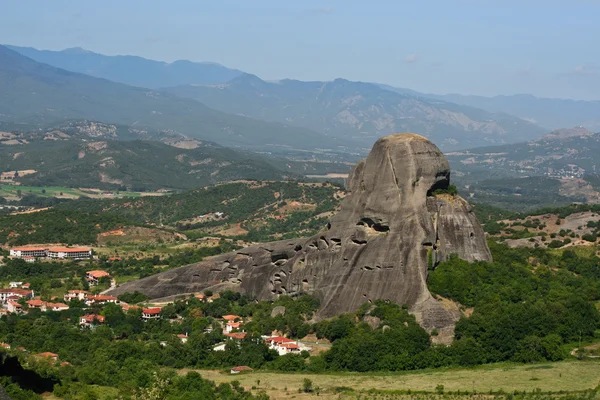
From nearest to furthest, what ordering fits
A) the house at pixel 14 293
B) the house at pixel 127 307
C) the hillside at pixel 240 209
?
the house at pixel 127 307
the house at pixel 14 293
the hillside at pixel 240 209

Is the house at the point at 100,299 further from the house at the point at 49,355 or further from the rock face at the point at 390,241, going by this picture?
the house at the point at 49,355

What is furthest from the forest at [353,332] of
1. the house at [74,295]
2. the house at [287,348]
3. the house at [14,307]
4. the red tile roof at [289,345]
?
the house at [74,295]

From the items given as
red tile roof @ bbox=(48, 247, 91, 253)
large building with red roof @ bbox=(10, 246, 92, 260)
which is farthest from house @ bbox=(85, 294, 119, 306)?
red tile roof @ bbox=(48, 247, 91, 253)

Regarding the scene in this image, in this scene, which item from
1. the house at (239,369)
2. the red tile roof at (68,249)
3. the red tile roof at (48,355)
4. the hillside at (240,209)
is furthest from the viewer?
the hillside at (240,209)

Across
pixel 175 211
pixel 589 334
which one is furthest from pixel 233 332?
pixel 175 211

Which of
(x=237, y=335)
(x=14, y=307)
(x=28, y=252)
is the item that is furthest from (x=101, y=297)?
(x=28, y=252)

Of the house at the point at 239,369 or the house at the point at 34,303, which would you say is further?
the house at the point at 34,303
